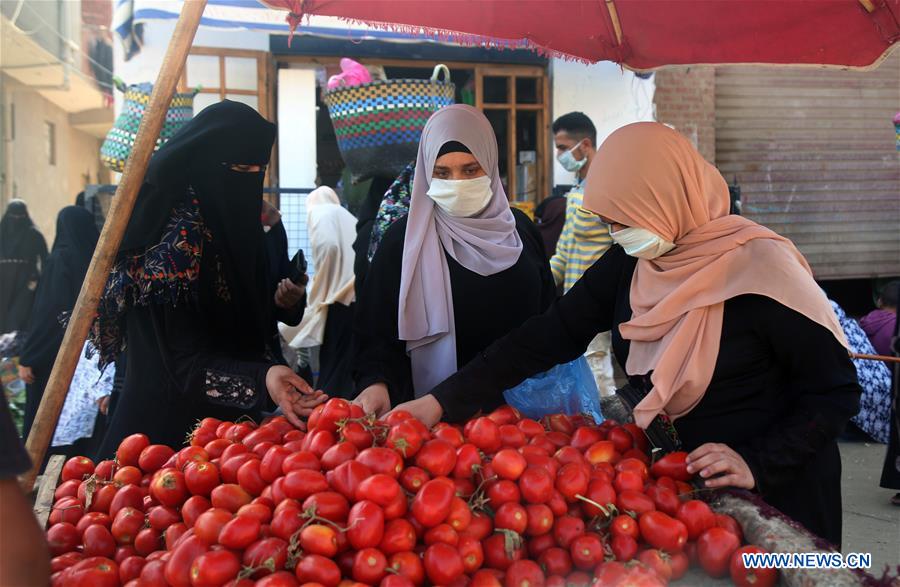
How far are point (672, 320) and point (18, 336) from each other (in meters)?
5.18

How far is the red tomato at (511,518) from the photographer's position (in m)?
1.59

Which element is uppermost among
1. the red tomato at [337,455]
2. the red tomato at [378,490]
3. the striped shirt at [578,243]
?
the striped shirt at [578,243]

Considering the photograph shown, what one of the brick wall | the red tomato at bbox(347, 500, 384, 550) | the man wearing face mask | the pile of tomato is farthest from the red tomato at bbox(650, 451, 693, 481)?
the brick wall

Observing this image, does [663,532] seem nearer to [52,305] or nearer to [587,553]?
[587,553]

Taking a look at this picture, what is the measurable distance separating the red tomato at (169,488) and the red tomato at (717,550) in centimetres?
117

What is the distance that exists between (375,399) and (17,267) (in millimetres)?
5376

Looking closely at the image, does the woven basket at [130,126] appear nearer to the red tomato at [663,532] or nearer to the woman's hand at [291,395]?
the woman's hand at [291,395]

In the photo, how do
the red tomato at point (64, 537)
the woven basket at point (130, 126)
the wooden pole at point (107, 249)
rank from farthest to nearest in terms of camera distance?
the woven basket at point (130, 126), the wooden pole at point (107, 249), the red tomato at point (64, 537)

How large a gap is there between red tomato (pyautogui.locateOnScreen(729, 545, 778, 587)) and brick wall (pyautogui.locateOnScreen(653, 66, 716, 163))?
695cm

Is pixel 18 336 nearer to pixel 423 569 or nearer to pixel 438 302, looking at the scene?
pixel 438 302

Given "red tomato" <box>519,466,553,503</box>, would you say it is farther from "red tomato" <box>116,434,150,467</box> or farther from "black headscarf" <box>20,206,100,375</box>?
"black headscarf" <box>20,206,100,375</box>

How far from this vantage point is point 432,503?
153 cm

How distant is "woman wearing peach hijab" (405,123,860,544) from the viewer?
192cm

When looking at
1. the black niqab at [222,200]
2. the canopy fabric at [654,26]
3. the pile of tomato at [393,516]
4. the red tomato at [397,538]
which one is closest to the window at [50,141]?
the canopy fabric at [654,26]
